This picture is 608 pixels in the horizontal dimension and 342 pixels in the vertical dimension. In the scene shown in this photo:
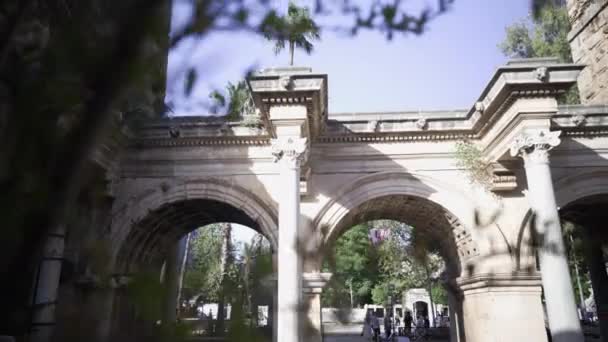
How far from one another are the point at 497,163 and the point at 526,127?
4.37 feet

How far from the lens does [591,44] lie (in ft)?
43.2

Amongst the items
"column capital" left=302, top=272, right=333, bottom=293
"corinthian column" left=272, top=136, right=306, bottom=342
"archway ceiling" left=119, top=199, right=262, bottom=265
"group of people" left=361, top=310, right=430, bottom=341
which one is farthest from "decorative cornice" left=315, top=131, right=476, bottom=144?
"group of people" left=361, top=310, right=430, bottom=341

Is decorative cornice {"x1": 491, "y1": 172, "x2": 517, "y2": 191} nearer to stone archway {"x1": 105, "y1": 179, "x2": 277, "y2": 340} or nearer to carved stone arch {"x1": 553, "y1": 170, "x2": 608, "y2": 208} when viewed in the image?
carved stone arch {"x1": 553, "y1": 170, "x2": 608, "y2": 208}

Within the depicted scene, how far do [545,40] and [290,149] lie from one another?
16965mm

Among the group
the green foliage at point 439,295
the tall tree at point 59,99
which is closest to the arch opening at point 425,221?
the tall tree at point 59,99

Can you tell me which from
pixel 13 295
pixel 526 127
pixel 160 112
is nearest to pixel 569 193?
pixel 526 127

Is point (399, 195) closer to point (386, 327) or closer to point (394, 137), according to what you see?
point (394, 137)

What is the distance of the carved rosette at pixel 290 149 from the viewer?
7496 mm

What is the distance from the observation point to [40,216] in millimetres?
783

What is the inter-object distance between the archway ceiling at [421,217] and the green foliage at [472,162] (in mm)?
895

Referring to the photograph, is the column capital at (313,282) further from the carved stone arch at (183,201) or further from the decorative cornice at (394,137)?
the decorative cornice at (394,137)

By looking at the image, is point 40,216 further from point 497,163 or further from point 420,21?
point 497,163

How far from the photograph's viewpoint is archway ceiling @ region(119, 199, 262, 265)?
944 cm

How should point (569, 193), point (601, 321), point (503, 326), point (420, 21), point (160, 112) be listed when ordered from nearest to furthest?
point (160, 112), point (420, 21), point (503, 326), point (569, 193), point (601, 321)
